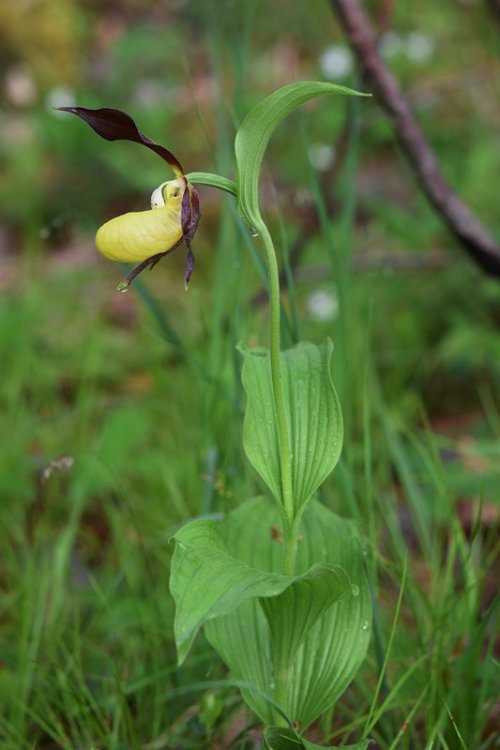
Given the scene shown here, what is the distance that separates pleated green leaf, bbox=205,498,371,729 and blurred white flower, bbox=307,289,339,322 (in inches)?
42.7

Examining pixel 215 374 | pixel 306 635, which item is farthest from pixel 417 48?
pixel 306 635

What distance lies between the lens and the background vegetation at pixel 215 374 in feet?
3.35

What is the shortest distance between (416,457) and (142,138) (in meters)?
1.05

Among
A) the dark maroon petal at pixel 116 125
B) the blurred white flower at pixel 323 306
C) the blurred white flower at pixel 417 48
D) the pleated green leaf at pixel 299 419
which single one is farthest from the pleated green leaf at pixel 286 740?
the blurred white flower at pixel 417 48

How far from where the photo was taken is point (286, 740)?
31.6 inches

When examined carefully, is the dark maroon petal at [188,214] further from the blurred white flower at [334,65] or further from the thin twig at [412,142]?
the blurred white flower at [334,65]

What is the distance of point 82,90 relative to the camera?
3.51m

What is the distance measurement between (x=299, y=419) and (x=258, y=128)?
0.98ft

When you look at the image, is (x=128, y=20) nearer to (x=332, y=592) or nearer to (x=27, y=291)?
(x=27, y=291)

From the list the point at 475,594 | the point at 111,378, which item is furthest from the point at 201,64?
the point at 475,594

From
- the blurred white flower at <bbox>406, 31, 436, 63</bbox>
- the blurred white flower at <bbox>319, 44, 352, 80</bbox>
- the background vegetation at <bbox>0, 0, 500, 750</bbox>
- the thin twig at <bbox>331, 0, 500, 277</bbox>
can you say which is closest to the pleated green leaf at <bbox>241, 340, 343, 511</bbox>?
the background vegetation at <bbox>0, 0, 500, 750</bbox>

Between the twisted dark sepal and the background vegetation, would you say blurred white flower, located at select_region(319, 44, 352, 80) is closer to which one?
the background vegetation

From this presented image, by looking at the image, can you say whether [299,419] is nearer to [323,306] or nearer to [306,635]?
[306,635]

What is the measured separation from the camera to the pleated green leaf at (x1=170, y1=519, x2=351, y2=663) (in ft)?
2.21
